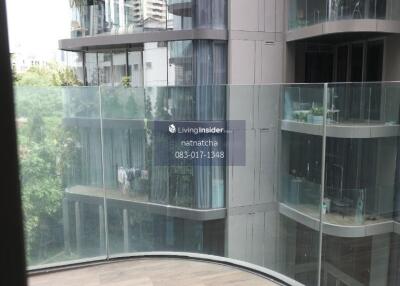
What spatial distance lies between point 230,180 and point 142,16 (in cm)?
528

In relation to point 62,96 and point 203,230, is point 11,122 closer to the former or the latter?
point 62,96

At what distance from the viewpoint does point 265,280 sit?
3369mm

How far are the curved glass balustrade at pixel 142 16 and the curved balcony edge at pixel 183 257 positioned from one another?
19.7 feet

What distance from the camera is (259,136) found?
18.9 ft

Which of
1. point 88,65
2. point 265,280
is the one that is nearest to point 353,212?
point 265,280

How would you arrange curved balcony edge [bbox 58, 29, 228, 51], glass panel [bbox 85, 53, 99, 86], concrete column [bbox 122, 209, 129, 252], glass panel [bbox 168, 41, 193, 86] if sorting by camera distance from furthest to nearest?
glass panel [bbox 85, 53, 99, 86], glass panel [bbox 168, 41, 193, 86], curved balcony edge [bbox 58, 29, 228, 51], concrete column [bbox 122, 209, 129, 252]

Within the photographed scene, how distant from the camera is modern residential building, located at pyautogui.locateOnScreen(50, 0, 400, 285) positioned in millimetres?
3838

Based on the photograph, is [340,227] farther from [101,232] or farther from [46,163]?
[46,163]

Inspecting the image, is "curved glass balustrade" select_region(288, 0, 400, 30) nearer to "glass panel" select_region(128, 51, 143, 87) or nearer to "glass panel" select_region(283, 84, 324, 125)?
"glass panel" select_region(283, 84, 324, 125)

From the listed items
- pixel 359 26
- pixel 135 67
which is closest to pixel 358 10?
pixel 359 26

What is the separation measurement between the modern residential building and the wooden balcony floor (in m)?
0.24

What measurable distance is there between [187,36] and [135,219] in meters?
5.71

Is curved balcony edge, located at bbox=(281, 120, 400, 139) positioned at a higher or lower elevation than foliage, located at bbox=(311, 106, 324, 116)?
lower

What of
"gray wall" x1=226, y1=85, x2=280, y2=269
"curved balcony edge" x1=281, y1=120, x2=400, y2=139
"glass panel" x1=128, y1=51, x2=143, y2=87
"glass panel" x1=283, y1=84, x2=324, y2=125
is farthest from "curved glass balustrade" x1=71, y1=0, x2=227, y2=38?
"curved balcony edge" x1=281, y1=120, x2=400, y2=139
